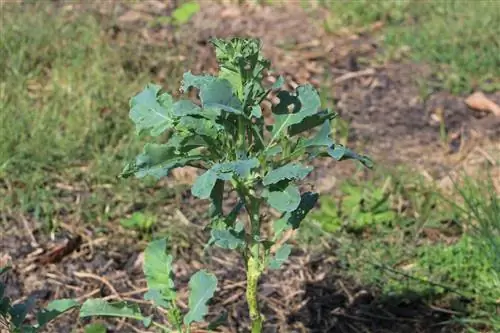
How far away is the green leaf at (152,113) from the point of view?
2006mm

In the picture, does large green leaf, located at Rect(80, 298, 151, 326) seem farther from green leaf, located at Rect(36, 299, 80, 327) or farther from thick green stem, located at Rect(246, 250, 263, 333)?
thick green stem, located at Rect(246, 250, 263, 333)

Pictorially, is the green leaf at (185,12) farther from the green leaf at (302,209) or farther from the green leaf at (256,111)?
the green leaf at (256,111)

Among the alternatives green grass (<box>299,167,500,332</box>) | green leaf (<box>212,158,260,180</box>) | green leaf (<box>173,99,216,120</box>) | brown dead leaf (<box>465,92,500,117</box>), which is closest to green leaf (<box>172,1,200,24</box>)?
brown dead leaf (<box>465,92,500,117</box>)

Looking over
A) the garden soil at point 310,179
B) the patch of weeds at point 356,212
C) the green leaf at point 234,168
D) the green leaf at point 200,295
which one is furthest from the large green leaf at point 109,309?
the patch of weeds at point 356,212

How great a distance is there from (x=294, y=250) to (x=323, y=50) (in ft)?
6.32

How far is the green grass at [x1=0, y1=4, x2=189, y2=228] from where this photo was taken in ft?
11.9

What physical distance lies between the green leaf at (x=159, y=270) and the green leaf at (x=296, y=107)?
1.44ft

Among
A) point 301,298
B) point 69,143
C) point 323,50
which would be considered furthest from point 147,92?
point 323,50

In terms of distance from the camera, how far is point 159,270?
89.0 inches

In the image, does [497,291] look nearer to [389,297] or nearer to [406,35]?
[389,297]

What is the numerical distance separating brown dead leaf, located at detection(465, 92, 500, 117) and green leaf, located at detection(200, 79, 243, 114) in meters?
2.86

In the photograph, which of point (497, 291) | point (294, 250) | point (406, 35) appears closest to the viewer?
point (497, 291)

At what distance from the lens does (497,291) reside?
10.0 ft

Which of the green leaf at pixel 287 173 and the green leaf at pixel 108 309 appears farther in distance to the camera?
the green leaf at pixel 108 309
